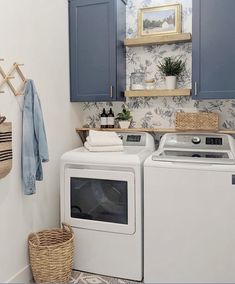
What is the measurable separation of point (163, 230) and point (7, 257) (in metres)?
1.13

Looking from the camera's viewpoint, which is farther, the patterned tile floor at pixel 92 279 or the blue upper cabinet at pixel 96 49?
the blue upper cabinet at pixel 96 49

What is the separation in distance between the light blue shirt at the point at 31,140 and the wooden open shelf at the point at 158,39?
1.09 m

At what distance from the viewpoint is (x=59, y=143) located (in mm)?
2859

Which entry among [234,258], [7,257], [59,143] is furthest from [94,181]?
[234,258]

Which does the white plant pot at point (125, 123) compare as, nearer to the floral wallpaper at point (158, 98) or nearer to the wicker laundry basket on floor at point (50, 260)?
the floral wallpaper at point (158, 98)

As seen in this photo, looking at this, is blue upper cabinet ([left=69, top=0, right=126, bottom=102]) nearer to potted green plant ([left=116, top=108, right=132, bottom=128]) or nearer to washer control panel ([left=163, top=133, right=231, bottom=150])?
potted green plant ([left=116, top=108, right=132, bottom=128])

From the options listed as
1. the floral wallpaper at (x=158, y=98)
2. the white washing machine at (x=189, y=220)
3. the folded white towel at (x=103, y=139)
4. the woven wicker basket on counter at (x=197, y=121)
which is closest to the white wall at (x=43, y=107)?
the folded white towel at (x=103, y=139)

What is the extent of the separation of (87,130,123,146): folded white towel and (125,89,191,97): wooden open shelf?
0.45 metres

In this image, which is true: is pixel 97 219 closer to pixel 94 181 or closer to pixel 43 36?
pixel 94 181

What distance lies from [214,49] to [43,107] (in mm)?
1455

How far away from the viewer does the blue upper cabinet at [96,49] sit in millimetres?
2828

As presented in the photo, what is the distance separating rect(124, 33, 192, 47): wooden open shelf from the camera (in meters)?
2.76

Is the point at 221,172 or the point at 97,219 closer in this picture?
the point at 221,172

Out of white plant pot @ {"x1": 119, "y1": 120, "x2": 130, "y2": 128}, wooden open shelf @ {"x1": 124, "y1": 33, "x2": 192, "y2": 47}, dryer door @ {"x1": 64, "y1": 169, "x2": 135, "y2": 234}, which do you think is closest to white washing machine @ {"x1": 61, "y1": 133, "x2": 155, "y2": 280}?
dryer door @ {"x1": 64, "y1": 169, "x2": 135, "y2": 234}
